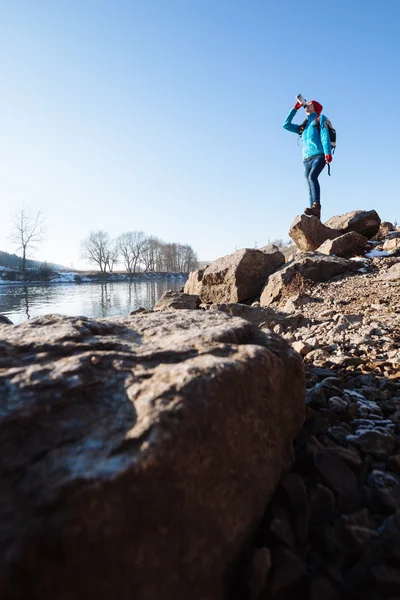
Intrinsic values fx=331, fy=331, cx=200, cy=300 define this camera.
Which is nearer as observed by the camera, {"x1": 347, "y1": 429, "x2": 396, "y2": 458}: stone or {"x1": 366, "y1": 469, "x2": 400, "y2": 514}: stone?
{"x1": 366, "y1": 469, "x2": 400, "y2": 514}: stone

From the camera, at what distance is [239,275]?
6.77 meters

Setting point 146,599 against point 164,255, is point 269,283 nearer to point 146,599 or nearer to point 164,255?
point 146,599

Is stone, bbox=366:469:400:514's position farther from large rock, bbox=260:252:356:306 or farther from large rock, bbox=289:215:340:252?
large rock, bbox=289:215:340:252

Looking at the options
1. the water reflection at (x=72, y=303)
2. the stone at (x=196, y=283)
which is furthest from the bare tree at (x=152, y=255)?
the stone at (x=196, y=283)

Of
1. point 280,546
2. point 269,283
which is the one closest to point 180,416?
point 280,546

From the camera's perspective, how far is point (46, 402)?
1.00 metres

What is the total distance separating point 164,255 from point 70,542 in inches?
2408

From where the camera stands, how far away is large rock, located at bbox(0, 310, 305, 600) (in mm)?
714

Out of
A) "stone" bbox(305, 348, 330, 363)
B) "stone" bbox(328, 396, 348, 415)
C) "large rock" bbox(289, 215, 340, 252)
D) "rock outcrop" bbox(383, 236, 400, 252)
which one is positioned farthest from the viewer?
"large rock" bbox(289, 215, 340, 252)

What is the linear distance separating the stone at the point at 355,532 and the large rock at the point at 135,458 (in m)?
0.24

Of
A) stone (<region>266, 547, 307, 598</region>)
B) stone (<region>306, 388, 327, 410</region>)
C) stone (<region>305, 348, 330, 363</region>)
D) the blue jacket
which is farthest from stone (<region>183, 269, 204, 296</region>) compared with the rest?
stone (<region>266, 547, 307, 598</region>)

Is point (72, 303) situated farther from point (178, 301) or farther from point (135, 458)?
point (135, 458)

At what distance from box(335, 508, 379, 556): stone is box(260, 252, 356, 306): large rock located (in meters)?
4.78

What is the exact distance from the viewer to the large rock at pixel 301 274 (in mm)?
5859
